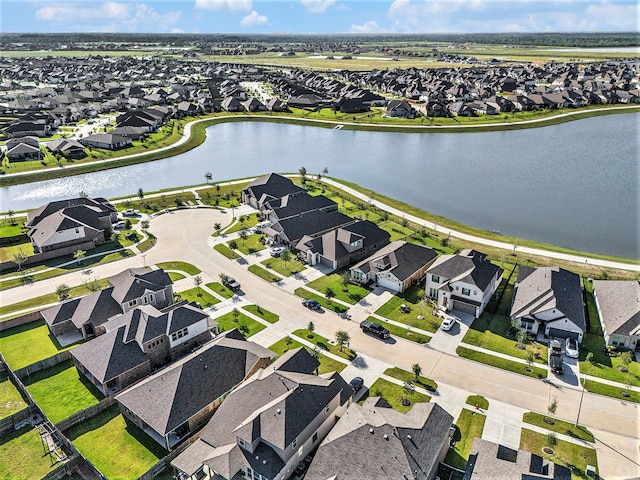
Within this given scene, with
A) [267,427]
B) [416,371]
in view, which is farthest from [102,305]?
[416,371]

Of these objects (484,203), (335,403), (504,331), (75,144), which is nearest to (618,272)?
(504,331)

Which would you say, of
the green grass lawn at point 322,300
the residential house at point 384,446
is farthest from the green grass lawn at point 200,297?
the residential house at point 384,446

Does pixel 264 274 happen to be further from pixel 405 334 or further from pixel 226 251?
pixel 405 334

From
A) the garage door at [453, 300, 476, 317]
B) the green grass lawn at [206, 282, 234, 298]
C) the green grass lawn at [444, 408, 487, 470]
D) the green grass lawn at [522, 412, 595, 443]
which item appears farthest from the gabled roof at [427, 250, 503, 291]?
the green grass lawn at [206, 282, 234, 298]

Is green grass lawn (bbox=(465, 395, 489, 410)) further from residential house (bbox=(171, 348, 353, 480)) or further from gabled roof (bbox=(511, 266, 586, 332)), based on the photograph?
gabled roof (bbox=(511, 266, 586, 332))

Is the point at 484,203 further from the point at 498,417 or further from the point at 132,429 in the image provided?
the point at 132,429
